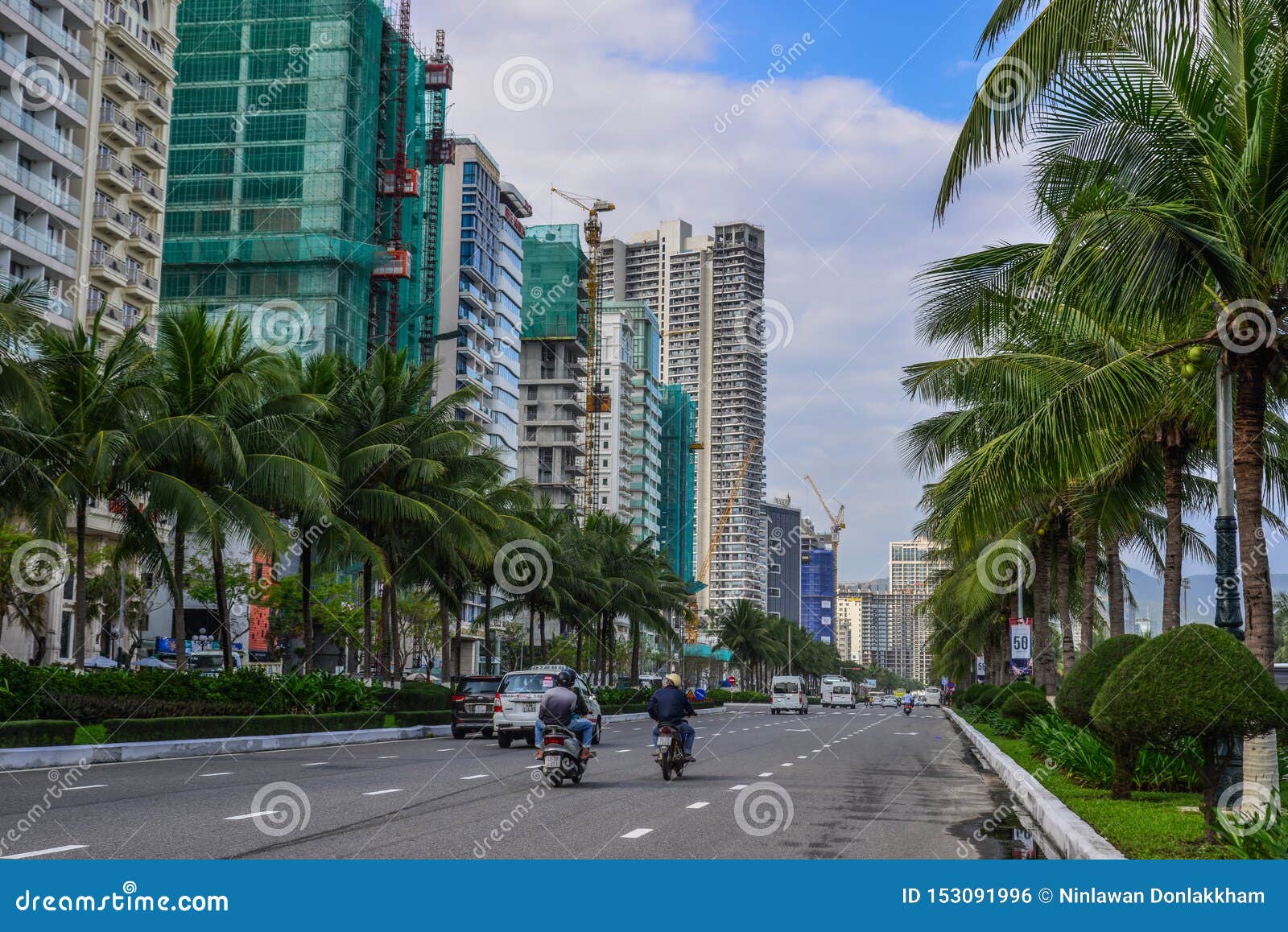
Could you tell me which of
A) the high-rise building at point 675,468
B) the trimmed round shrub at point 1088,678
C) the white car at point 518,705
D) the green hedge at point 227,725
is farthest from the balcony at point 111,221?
the high-rise building at point 675,468

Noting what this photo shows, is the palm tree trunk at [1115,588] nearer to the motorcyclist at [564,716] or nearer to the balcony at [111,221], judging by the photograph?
the motorcyclist at [564,716]

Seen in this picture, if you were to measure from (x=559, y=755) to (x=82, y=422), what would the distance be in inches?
551

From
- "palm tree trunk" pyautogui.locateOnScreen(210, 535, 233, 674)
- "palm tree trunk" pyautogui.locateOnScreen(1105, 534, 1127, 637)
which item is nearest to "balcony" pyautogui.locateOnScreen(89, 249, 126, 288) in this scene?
"palm tree trunk" pyautogui.locateOnScreen(210, 535, 233, 674)

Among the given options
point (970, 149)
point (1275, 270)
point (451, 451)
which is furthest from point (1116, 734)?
point (451, 451)

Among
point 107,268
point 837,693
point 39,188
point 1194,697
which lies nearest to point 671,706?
point 1194,697

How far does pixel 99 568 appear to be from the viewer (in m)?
59.9

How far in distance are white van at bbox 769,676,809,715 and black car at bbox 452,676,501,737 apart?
4141 centimetres

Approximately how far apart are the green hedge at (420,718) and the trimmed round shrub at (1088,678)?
21822 millimetres

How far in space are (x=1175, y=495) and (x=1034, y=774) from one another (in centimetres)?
568

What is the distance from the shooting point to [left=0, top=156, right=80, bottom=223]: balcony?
52625 millimetres

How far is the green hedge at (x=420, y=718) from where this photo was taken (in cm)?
3622

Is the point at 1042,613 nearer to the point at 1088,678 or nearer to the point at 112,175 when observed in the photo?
the point at 1088,678

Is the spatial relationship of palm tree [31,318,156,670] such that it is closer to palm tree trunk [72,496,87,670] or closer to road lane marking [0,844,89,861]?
palm tree trunk [72,496,87,670]

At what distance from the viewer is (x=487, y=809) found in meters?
14.4
